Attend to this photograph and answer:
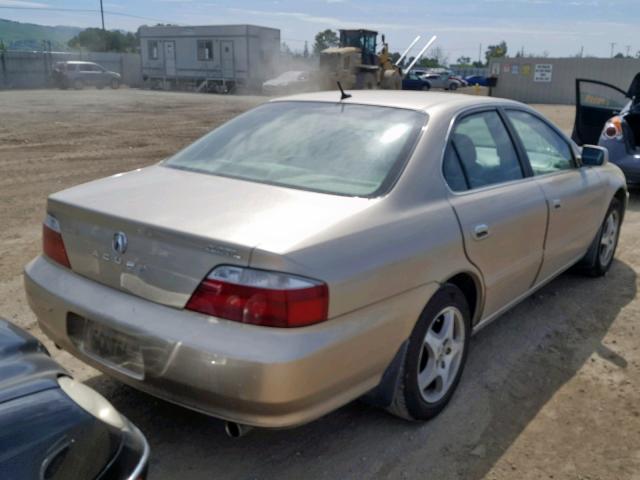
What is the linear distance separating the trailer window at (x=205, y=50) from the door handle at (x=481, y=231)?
39.4 m

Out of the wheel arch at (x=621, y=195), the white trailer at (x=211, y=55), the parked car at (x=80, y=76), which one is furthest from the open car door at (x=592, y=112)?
the parked car at (x=80, y=76)

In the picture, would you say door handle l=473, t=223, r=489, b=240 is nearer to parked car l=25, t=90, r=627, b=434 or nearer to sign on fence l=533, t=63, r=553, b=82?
parked car l=25, t=90, r=627, b=434

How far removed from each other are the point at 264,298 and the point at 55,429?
862mm

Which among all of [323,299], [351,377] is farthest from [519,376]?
[323,299]

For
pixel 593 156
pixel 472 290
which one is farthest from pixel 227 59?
pixel 472 290

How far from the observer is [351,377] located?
2.54m

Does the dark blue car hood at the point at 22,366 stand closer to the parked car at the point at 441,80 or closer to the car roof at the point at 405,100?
the car roof at the point at 405,100

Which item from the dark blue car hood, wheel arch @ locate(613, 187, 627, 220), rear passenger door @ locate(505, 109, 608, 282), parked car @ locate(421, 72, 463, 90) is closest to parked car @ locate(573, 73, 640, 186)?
wheel arch @ locate(613, 187, 627, 220)

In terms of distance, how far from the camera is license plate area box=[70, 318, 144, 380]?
99.8 inches

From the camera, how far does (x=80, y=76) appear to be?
41.2 m

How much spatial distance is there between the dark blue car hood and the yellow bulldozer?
2769 cm

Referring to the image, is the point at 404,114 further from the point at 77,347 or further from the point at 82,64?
the point at 82,64

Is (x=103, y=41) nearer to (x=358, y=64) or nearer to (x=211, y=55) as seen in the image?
(x=211, y=55)

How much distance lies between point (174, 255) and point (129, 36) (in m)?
79.9
